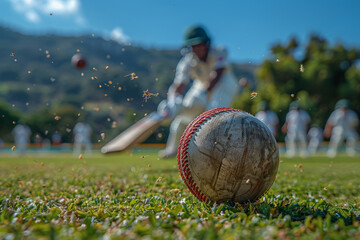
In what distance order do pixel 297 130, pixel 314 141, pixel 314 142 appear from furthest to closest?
pixel 314 141 < pixel 314 142 < pixel 297 130

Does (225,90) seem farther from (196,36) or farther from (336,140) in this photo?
(336,140)

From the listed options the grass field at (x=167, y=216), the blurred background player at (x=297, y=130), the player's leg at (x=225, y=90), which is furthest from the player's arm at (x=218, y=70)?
the blurred background player at (x=297, y=130)

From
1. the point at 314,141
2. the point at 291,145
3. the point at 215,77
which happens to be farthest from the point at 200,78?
the point at 314,141

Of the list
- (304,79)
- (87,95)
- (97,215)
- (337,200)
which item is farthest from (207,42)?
(87,95)

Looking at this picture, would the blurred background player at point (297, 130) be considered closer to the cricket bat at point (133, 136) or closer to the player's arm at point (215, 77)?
the player's arm at point (215, 77)

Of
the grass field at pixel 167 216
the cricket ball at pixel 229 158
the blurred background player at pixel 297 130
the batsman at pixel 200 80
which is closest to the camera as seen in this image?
the grass field at pixel 167 216

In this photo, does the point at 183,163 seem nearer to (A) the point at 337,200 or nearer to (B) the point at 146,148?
(A) the point at 337,200

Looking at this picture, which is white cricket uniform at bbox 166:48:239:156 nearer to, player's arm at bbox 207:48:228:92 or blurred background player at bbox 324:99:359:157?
player's arm at bbox 207:48:228:92
